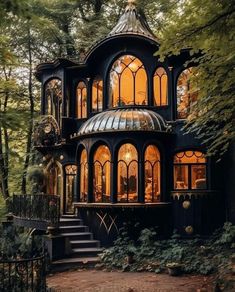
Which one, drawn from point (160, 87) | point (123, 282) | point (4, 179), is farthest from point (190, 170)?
point (4, 179)

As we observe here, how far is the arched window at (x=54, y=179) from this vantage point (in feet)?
63.8

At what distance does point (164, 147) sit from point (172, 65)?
12.1 ft

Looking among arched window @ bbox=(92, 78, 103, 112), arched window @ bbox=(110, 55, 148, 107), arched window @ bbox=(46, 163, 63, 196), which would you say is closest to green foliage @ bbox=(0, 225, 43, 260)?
arched window @ bbox=(46, 163, 63, 196)

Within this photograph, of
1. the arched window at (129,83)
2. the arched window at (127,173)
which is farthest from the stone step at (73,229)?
the arched window at (129,83)

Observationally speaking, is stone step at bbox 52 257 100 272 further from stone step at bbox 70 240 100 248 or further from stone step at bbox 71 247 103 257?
stone step at bbox 70 240 100 248

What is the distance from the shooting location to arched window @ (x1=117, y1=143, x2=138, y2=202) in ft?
51.6

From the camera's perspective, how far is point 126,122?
1599 cm

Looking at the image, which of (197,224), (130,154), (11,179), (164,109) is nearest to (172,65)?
(164,109)

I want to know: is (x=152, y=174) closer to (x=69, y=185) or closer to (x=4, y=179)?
(x=69, y=185)

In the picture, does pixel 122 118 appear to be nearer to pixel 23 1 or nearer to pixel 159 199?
pixel 159 199

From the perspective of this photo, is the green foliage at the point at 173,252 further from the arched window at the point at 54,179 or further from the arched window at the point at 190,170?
the arched window at the point at 54,179

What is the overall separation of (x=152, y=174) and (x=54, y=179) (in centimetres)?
605

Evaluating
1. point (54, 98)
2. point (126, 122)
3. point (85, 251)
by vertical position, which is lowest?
point (85, 251)

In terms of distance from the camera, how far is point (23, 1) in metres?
5.91
